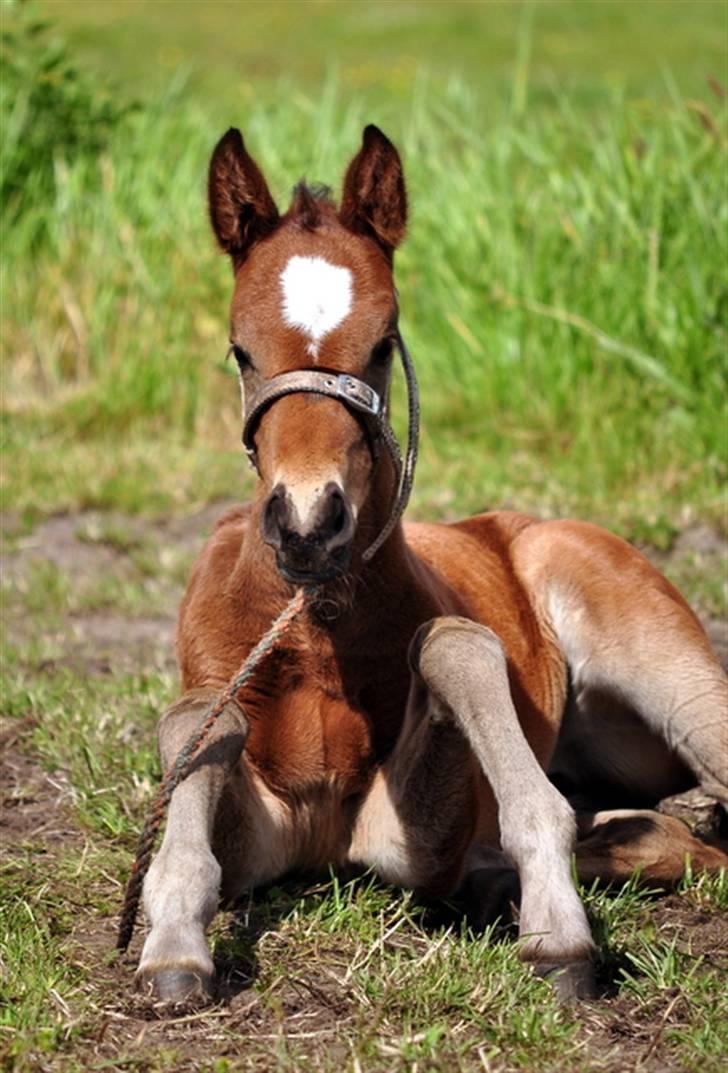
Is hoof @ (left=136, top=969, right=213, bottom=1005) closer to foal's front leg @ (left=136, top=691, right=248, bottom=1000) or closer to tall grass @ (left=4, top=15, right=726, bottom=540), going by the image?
foal's front leg @ (left=136, top=691, right=248, bottom=1000)

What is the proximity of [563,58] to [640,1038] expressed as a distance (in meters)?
25.0

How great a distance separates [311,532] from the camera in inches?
121

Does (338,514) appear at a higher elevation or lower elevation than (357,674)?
higher

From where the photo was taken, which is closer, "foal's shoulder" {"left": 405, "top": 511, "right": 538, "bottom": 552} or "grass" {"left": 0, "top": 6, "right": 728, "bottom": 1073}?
"grass" {"left": 0, "top": 6, "right": 728, "bottom": 1073}

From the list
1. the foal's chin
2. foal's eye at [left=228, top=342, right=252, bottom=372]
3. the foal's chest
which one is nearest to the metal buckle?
foal's eye at [left=228, top=342, right=252, bottom=372]

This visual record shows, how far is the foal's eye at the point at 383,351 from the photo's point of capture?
11.6ft

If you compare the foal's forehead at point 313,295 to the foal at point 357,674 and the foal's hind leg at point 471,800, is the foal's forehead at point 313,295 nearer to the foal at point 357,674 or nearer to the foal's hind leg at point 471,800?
the foal at point 357,674

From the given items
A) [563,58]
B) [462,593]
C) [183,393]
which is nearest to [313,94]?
[563,58]

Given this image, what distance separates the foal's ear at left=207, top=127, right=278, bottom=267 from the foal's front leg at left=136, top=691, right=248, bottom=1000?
41.0 inches

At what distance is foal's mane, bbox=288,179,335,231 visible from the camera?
3688 mm

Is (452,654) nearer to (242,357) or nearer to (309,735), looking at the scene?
(309,735)

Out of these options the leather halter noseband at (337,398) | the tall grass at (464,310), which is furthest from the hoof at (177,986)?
the tall grass at (464,310)

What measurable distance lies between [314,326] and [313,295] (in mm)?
69

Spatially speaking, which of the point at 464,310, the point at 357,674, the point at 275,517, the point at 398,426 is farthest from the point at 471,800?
the point at 464,310
